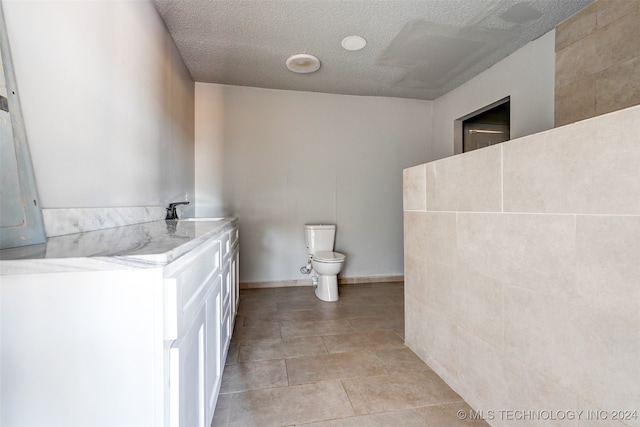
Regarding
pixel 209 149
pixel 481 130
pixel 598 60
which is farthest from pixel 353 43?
pixel 481 130

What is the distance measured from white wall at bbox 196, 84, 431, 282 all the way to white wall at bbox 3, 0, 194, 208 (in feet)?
3.58

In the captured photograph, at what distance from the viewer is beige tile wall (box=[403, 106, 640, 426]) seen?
73 cm

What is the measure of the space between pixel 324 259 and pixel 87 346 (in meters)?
2.17

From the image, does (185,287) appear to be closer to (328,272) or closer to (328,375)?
(328,375)

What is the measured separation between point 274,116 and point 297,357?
2563 millimetres

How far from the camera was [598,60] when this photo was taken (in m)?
1.82

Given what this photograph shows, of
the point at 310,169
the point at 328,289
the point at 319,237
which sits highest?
the point at 310,169

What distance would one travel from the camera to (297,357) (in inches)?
66.1

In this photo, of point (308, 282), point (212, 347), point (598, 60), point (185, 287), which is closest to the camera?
point (185, 287)

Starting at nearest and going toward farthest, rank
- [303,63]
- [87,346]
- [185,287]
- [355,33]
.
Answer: [87,346]
[185,287]
[355,33]
[303,63]

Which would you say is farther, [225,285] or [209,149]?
[209,149]

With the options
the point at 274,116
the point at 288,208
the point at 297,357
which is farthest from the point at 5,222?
the point at 274,116

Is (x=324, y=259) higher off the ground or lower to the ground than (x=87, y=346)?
lower

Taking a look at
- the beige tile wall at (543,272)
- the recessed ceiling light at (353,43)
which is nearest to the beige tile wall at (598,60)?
the beige tile wall at (543,272)
